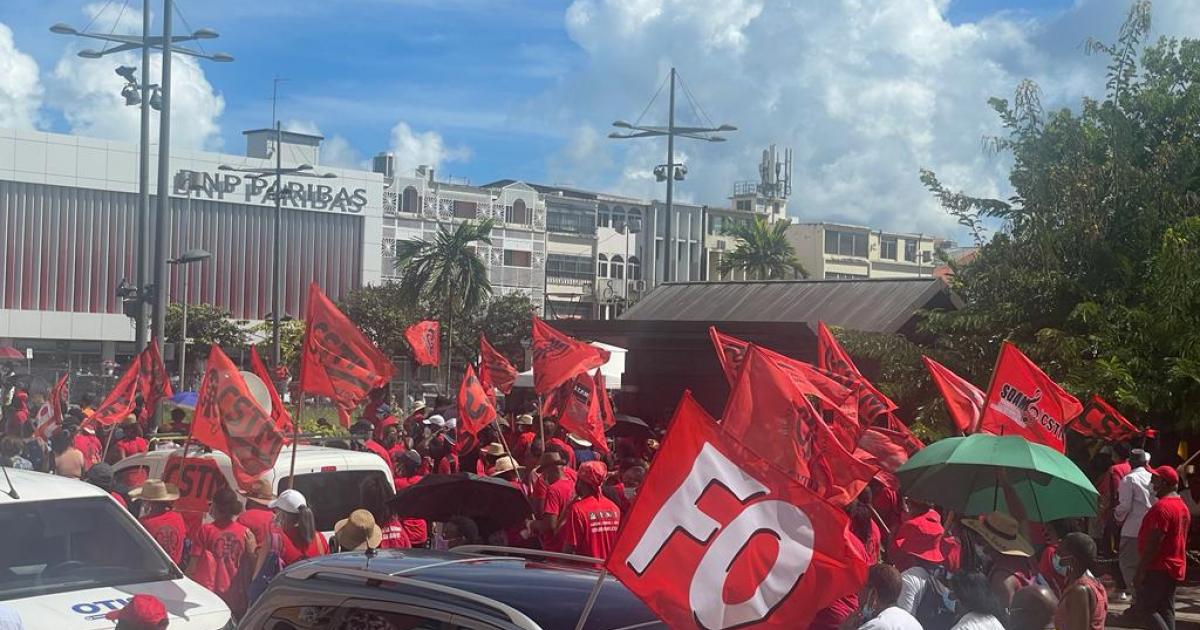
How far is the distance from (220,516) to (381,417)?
438 inches

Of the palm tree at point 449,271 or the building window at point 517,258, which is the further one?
the building window at point 517,258

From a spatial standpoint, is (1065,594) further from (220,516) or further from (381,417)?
(381,417)

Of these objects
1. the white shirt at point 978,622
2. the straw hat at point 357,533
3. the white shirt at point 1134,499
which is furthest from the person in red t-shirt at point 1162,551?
the straw hat at point 357,533

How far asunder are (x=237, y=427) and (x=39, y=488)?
247cm

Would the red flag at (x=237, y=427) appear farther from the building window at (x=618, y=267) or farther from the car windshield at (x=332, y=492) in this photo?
the building window at (x=618, y=267)

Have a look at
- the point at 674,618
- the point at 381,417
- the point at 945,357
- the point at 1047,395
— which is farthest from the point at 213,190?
the point at 674,618

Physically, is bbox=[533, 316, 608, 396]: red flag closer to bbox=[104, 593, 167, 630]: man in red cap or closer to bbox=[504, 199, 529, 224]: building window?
bbox=[104, 593, 167, 630]: man in red cap

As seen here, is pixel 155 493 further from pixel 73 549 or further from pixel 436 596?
pixel 436 596

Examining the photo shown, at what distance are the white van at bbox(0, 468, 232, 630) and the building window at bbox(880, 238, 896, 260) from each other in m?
97.3

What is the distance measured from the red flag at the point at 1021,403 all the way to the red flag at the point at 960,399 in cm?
52

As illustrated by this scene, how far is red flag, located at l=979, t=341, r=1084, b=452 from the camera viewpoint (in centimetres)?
1038

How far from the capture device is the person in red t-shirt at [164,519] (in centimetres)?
843

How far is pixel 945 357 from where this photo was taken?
16047 millimetres

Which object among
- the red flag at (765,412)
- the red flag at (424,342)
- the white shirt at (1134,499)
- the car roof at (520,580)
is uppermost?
the red flag at (765,412)
